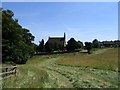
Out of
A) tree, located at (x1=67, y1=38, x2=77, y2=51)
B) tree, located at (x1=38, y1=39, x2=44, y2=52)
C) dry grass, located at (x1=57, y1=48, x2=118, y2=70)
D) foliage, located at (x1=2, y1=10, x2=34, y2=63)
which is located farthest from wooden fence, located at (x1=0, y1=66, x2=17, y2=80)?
tree, located at (x1=67, y1=38, x2=77, y2=51)

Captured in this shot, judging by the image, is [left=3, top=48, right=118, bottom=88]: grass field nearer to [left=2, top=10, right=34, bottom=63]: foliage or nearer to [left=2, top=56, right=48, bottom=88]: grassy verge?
[left=2, top=56, right=48, bottom=88]: grassy verge

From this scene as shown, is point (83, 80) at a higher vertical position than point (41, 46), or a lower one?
lower

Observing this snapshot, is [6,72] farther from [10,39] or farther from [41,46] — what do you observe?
[41,46]

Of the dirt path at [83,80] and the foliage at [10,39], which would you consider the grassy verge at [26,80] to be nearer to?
the dirt path at [83,80]

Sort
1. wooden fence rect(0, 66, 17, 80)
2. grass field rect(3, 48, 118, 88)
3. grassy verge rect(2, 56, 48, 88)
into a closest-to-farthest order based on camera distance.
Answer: grassy verge rect(2, 56, 48, 88) → grass field rect(3, 48, 118, 88) → wooden fence rect(0, 66, 17, 80)

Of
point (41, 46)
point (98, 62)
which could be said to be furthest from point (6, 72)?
point (41, 46)

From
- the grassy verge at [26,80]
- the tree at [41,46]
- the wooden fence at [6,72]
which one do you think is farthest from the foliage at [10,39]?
the tree at [41,46]

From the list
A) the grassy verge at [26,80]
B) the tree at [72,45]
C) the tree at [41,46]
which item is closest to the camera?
the grassy verge at [26,80]

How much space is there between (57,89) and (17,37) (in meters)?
46.8

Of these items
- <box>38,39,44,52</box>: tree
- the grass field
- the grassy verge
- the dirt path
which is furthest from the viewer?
<box>38,39,44,52</box>: tree

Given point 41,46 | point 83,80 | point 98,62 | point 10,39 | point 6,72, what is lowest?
point 98,62

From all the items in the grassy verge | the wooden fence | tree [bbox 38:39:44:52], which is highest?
tree [bbox 38:39:44:52]

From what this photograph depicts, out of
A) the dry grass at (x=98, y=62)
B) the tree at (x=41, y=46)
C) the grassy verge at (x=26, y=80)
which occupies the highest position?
the tree at (x=41, y=46)

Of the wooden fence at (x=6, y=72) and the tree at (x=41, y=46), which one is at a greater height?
the tree at (x=41, y=46)
